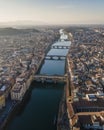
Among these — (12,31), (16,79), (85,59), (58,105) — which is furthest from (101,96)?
(12,31)

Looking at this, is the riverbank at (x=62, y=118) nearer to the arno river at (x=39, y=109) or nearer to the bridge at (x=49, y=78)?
the arno river at (x=39, y=109)

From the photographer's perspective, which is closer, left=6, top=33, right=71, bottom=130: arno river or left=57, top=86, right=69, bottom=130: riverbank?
left=57, top=86, right=69, bottom=130: riverbank

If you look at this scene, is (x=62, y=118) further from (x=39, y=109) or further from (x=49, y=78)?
(x=49, y=78)

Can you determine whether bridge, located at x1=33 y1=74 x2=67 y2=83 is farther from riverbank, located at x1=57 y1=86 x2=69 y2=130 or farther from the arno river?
riverbank, located at x1=57 y1=86 x2=69 y2=130

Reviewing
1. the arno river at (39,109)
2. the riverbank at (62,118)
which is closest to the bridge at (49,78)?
the arno river at (39,109)

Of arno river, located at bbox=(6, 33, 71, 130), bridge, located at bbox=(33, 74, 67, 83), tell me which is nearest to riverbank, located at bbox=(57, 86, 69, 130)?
arno river, located at bbox=(6, 33, 71, 130)

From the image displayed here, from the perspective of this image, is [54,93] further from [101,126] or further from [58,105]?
[101,126]

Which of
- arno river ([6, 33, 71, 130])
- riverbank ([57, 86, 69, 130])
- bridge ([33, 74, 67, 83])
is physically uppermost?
riverbank ([57, 86, 69, 130])

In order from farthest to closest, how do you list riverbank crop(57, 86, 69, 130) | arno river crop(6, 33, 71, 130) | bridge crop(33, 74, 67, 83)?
bridge crop(33, 74, 67, 83) → arno river crop(6, 33, 71, 130) → riverbank crop(57, 86, 69, 130)
